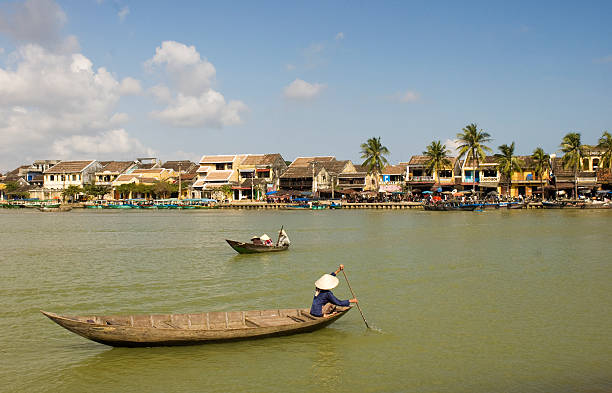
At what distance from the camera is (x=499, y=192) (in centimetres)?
6456

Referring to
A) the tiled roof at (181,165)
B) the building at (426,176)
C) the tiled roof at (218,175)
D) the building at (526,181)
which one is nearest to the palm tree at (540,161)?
the building at (526,181)

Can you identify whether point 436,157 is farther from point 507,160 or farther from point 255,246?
point 255,246

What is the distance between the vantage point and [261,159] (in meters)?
78.3

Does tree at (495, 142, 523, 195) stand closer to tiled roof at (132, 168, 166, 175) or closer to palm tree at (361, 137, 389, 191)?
palm tree at (361, 137, 389, 191)

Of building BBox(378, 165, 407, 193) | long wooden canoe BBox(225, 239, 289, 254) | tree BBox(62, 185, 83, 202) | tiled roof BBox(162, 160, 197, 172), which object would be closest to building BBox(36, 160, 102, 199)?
tree BBox(62, 185, 83, 202)

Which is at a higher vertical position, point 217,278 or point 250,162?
point 250,162

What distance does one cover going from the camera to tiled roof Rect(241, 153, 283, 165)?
77312 mm

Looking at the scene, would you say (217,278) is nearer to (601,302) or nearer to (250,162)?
(601,302)

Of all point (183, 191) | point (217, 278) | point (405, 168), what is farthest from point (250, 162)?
point (217, 278)

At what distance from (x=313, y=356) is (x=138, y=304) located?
6.54 m

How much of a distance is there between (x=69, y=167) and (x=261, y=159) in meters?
33.8

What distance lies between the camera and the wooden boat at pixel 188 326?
979 cm

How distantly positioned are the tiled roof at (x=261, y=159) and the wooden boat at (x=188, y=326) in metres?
65.9

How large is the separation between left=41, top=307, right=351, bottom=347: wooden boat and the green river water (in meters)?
0.30
